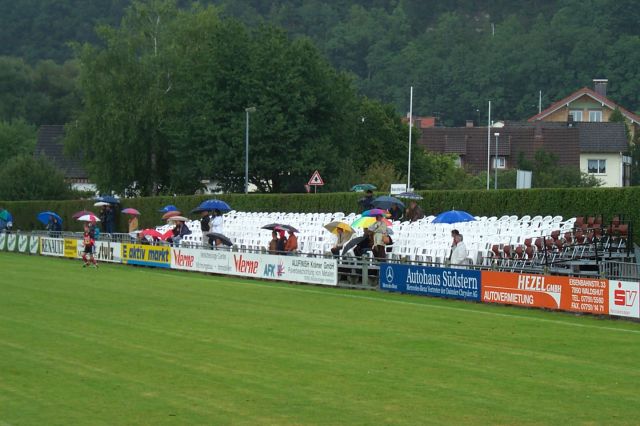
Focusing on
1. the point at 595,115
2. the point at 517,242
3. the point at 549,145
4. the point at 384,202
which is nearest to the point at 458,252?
the point at 517,242

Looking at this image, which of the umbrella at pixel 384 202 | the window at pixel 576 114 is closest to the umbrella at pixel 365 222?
the umbrella at pixel 384 202

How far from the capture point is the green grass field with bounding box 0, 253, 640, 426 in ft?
44.1

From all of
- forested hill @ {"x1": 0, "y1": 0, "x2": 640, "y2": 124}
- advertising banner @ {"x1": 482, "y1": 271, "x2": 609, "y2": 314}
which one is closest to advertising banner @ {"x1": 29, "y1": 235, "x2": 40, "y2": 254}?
advertising banner @ {"x1": 482, "y1": 271, "x2": 609, "y2": 314}

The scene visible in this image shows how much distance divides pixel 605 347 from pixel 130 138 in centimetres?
6013

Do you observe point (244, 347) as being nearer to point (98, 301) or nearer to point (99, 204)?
point (98, 301)

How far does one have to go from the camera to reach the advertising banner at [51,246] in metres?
49.0

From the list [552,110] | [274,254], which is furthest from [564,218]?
[552,110]

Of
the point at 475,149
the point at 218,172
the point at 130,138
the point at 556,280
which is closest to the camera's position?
the point at 556,280

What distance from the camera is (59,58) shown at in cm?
19125

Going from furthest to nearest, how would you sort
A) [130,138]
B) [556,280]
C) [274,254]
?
[130,138], [274,254], [556,280]

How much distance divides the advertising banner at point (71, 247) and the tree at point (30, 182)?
3161 centimetres

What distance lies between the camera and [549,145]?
10631cm

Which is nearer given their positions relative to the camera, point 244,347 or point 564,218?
point 244,347

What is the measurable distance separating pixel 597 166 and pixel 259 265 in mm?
72602
